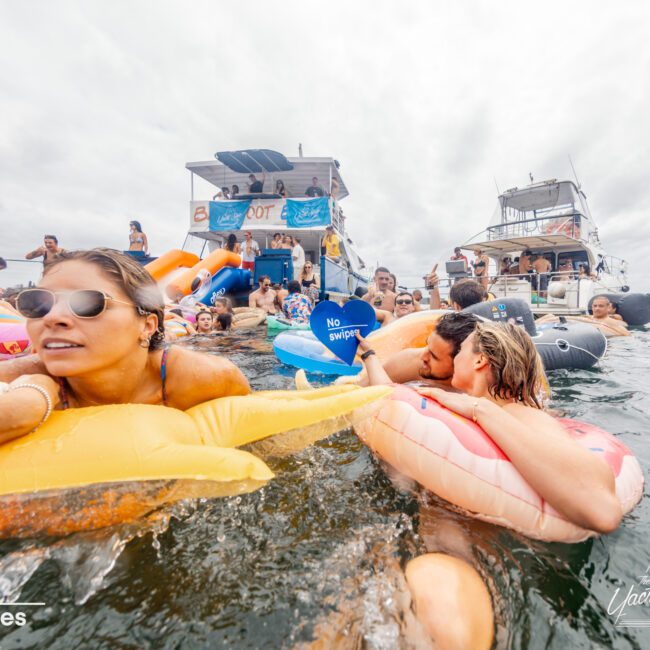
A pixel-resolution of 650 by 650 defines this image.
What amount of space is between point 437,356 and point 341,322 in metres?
0.90

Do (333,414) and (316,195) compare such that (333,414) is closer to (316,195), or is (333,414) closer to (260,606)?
(260,606)

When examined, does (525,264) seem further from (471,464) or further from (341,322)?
(471,464)

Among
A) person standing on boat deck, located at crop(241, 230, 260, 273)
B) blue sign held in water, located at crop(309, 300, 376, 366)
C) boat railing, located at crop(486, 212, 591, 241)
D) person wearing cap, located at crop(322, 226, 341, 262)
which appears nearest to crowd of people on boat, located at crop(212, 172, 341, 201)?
person wearing cap, located at crop(322, 226, 341, 262)

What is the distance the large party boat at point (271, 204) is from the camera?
13609 millimetres

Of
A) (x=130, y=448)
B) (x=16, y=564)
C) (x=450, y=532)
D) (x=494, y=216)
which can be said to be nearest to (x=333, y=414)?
(x=450, y=532)

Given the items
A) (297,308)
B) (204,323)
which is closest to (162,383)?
(204,323)

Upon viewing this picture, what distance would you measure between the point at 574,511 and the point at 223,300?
749cm

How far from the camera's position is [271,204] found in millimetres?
14016

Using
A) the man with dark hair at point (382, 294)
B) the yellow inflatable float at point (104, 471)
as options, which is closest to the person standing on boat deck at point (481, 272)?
→ the man with dark hair at point (382, 294)

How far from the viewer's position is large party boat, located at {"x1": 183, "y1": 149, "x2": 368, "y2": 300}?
44.7 ft

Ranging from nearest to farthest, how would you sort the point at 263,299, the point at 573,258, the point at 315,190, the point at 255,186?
the point at 263,299, the point at 573,258, the point at 255,186, the point at 315,190

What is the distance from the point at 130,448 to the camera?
48.0 inches

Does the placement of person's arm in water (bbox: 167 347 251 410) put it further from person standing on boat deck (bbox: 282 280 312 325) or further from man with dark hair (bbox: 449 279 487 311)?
person standing on boat deck (bbox: 282 280 312 325)

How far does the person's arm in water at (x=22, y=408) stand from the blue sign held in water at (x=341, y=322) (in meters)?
1.91
